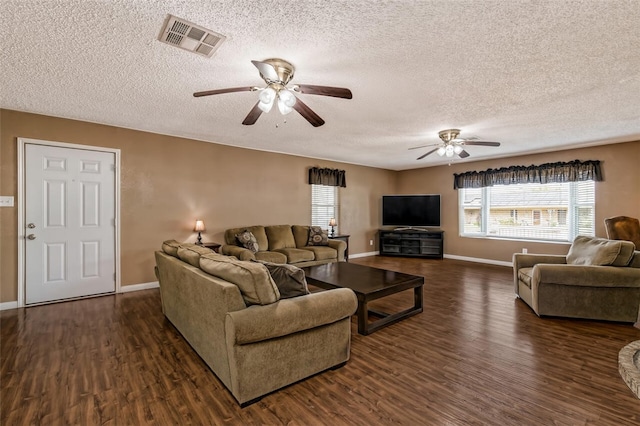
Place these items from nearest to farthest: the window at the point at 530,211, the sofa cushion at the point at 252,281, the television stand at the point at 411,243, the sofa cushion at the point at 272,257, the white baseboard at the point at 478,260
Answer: the sofa cushion at the point at 252,281 → the sofa cushion at the point at 272,257 → the window at the point at 530,211 → the white baseboard at the point at 478,260 → the television stand at the point at 411,243

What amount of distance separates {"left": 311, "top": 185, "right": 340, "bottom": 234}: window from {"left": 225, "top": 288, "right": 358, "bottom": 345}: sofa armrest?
464 centimetres

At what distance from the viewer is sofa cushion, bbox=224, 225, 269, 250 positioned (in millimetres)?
5238

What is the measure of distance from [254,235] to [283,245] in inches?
22.7

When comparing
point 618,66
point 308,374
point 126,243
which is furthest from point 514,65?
point 126,243

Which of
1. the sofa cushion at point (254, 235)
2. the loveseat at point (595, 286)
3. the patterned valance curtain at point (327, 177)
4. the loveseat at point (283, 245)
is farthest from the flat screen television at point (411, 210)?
the loveseat at point (595, 286)

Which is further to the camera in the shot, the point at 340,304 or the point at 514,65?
the point at 514,65

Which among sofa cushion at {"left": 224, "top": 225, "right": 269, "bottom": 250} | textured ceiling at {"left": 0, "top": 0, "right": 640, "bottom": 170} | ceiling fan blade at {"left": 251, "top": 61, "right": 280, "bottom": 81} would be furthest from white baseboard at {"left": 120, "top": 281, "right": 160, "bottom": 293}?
ceiling fan blade at {"left": 251, "top": 61, "right": 280, "bottom": 81}

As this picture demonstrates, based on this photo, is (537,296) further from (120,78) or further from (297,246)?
(120,78)

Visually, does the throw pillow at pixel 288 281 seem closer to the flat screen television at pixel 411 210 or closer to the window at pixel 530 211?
the window at pixel 530 211

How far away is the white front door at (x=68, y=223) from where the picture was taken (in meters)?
3.80

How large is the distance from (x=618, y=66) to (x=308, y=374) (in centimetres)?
357

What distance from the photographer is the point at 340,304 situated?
2.26 metres

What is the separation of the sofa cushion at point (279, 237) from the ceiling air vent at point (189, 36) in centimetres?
369

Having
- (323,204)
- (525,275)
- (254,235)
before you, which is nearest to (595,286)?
(525,275)
